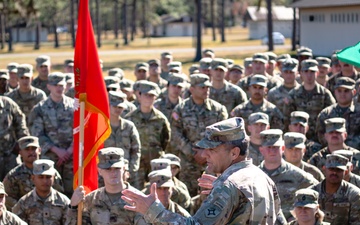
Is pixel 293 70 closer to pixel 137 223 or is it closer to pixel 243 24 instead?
pixel 137 223

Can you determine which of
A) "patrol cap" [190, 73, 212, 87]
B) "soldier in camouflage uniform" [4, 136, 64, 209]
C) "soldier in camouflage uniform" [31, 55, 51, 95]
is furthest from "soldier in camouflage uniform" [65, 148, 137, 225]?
"soldier in camouflage uniform" [31, 55, 51, 95]

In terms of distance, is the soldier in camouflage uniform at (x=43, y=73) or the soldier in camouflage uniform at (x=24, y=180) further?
the soldier in camouflage uniform at (x=43, y=73)

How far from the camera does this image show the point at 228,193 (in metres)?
5.39

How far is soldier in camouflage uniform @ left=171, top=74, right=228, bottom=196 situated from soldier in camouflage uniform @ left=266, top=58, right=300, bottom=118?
4.95 feet

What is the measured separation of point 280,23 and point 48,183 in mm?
73321

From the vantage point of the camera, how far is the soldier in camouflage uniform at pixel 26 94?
48.1ft

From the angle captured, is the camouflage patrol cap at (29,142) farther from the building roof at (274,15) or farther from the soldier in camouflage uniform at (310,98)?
the building roof at (274,15)

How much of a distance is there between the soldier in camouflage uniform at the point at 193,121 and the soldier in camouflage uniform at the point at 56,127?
1.46 meters

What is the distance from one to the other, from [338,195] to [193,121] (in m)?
3.32

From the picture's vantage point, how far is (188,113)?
12.7m

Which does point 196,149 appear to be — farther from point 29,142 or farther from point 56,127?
point 29,142

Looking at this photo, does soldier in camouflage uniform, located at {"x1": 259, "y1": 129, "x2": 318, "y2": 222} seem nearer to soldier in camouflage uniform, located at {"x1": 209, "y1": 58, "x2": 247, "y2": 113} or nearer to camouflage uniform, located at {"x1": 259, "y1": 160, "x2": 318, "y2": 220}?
camouflage uniform, located at {"x1": 259, "y1": 160, "x2": 318, "y2": 220}

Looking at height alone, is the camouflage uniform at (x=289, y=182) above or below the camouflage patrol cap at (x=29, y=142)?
below

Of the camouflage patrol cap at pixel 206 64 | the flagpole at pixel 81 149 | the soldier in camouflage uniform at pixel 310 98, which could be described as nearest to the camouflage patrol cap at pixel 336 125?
the soldier in camouflage uniform at pixel 310 98
